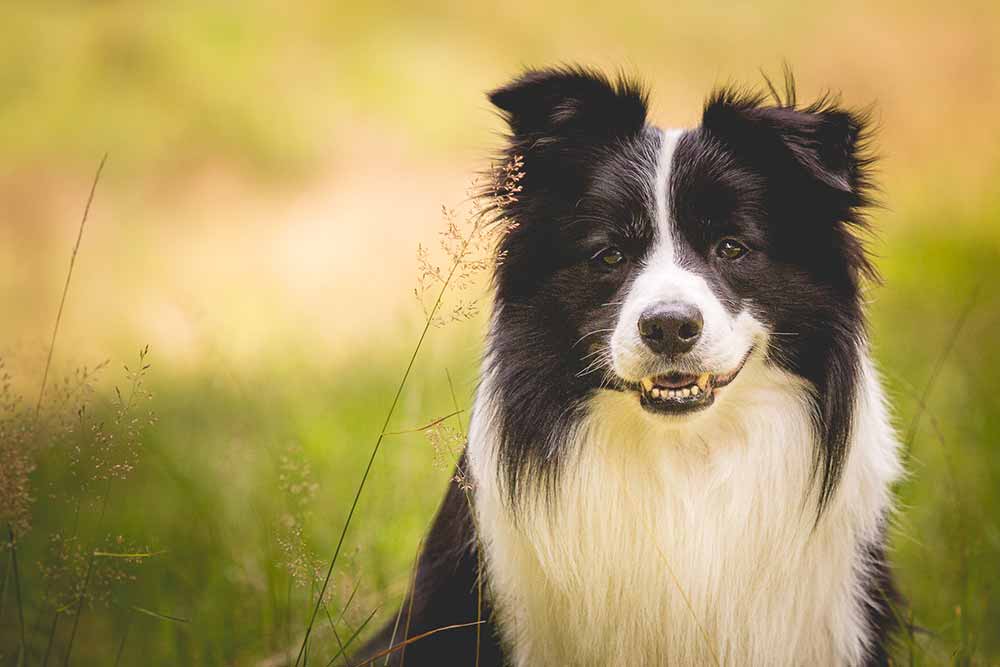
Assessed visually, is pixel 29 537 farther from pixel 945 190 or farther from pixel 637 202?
pixel 945 190

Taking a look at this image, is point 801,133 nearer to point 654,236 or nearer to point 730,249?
point 730,249

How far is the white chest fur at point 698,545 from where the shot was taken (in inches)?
114

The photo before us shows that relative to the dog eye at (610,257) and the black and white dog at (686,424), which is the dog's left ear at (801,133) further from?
the dog eye at (610,257)

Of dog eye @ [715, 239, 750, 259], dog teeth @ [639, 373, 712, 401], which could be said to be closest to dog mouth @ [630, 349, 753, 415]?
dog teeth @ [639, 373, 712, 401]

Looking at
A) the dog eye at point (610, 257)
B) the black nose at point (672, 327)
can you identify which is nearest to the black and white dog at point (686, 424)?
the dog eye at point (610, 257)

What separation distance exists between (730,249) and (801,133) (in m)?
0.35

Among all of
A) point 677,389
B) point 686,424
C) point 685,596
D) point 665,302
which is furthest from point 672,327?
point 685,596

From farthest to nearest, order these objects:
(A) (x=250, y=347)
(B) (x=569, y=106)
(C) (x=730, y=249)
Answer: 1. (A) (x=250, y=347)
2. (B) (x=569, y=106)
3. (C) (x=730, y=249)

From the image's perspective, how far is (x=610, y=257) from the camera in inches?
113

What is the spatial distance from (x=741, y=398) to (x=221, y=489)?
289 centimetres

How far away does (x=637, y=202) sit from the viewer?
285 centimetres

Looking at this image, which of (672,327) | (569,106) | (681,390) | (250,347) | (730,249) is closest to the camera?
(672,327)

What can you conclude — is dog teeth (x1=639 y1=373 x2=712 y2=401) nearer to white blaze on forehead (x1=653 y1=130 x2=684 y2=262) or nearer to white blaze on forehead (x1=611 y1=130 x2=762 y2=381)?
white blaze on forehead (x1=611 y1=130 x2=762 y2=381)

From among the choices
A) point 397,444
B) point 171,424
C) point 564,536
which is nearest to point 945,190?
point 397,444
